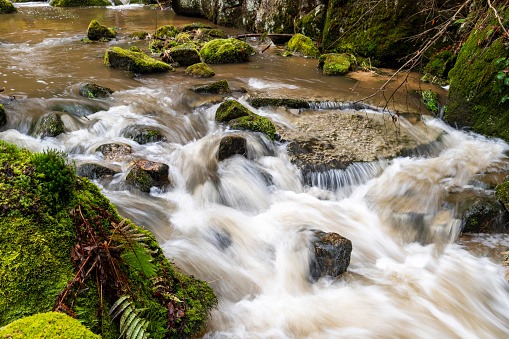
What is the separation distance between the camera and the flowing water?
3.71 meters

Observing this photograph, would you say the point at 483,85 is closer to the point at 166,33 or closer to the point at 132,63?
the point at 132,63

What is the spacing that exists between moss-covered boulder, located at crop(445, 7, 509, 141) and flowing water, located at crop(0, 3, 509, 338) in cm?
36

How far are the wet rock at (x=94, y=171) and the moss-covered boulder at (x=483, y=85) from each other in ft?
24.9

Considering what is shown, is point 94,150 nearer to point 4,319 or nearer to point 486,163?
point 4,319

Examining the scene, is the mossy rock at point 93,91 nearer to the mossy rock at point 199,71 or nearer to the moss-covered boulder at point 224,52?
the mossy rock at point 199,71

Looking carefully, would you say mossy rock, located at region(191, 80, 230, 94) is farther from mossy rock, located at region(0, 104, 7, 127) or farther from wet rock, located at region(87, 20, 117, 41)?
wet rock, located at region(87, 20, 117, 41)

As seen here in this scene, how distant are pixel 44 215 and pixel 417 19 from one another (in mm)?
12017

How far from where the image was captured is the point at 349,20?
1229 centimetres

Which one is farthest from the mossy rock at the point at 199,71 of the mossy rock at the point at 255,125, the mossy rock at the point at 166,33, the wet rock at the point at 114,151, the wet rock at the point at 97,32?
the wet rock at the point at 97,32

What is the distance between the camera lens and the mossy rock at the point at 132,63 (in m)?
10.5

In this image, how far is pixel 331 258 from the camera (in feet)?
13.1

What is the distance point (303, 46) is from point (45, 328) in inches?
535

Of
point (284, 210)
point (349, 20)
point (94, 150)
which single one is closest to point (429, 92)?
point (349, 20)

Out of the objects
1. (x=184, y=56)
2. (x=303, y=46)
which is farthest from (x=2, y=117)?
(x=303, y=46)
